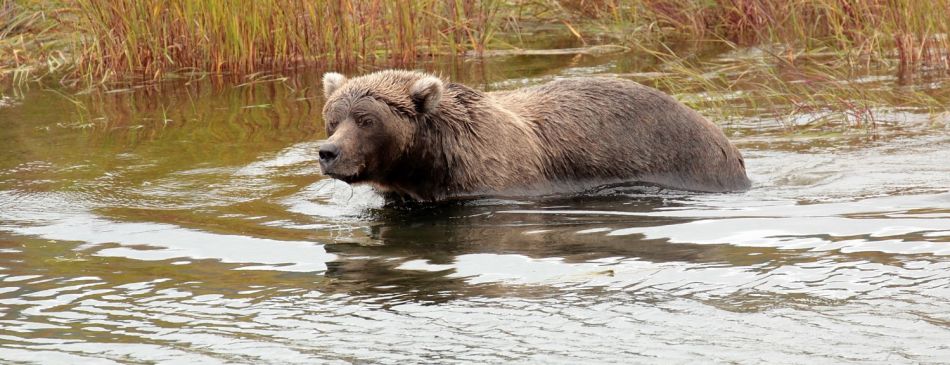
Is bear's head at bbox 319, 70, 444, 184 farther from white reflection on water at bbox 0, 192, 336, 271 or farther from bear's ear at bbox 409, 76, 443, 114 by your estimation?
white reflection on water at bbox 0, 192, 336, 271

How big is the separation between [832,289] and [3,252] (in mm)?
3965

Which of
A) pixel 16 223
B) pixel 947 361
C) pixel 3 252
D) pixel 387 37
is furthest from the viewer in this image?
pixel 387 37

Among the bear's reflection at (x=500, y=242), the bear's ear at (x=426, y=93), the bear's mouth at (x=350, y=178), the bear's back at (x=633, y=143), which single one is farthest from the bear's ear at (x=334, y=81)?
the bear's back at (x=633, y=143)

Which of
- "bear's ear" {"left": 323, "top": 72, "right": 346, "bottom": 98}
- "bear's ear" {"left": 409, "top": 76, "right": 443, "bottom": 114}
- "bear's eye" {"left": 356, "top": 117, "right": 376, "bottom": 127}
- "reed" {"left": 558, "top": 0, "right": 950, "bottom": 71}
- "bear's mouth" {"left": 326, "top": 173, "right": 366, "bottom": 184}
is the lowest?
"bear's mouth" {"left": 326, "top": 173, "right": 366, "bottom": 184}

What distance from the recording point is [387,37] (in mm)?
12539

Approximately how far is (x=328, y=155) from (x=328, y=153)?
0.04ft

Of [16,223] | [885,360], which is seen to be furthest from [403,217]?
[885,360]

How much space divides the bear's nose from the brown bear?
143 mm

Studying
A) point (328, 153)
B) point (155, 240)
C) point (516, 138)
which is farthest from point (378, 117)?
point (155, 240)

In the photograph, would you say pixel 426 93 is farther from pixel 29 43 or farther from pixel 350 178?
pixel 29 43

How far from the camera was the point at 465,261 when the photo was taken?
6184mm

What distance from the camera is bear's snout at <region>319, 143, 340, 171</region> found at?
7316 millimetres

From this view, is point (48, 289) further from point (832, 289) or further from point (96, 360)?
point (832, 289)

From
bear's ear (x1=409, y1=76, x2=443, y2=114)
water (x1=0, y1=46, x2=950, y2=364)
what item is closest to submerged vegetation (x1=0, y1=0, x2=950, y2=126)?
water (x1=0, y1=46, x2=950, y2=364)
